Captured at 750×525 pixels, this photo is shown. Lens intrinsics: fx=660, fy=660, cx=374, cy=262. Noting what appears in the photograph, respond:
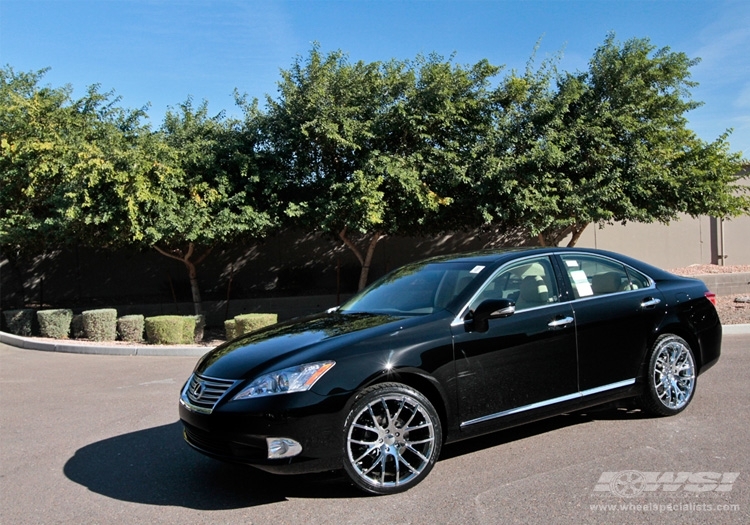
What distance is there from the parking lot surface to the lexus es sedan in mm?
282

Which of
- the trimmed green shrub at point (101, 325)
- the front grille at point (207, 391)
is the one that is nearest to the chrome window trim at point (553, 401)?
the front grille at point (207, 391)

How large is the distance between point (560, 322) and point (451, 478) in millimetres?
1484

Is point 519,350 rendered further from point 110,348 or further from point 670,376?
point 110,348

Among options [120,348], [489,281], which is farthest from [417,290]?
[120,348]

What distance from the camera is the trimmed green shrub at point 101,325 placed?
1367cm

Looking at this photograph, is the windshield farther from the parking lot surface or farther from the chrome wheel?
the chrome wheel

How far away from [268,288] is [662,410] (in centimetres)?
1551

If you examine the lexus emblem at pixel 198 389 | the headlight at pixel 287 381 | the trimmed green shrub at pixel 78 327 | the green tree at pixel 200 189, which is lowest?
the trimmed green shrub at pixel 78 327

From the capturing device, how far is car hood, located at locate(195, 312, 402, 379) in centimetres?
429

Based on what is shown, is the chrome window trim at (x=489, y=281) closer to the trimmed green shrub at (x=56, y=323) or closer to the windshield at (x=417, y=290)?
the windshield at (x=417, y=290)

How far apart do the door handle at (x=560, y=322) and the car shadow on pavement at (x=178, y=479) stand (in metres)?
1.94

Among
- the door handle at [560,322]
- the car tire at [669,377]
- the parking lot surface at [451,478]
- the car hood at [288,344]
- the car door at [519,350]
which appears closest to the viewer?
the parking lot surface at [451,478]

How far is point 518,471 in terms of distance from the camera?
4.59 metres

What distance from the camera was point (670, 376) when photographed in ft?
19.0
